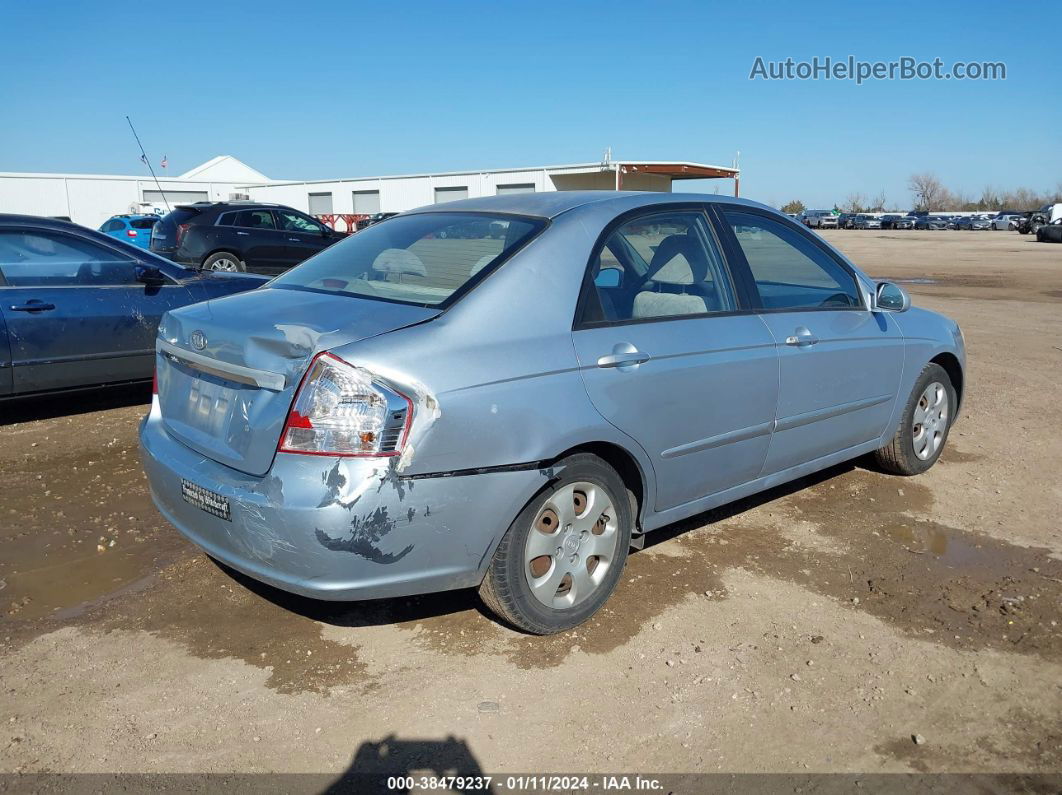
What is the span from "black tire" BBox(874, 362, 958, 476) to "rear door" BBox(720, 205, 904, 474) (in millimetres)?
240

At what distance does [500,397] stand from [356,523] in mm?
632

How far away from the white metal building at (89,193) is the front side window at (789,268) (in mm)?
32354

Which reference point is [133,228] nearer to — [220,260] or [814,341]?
[220,260]

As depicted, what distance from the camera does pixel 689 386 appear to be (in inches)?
141

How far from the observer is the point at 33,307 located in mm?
6043

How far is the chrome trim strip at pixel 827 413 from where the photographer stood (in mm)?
4121

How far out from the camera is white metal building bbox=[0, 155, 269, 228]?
3553 cm

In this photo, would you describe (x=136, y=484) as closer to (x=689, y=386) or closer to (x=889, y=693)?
(x=689, y=386)

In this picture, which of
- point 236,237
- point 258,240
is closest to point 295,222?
point 258,240

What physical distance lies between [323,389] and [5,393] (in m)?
4.33

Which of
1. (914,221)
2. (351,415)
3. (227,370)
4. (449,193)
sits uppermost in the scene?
(449,193)

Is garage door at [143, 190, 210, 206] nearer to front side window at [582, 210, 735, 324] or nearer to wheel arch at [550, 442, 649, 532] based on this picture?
front side window at [582, 210, 735, 324]

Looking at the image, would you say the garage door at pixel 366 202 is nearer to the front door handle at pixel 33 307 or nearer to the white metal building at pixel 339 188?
the white metal building at pixel 339 188

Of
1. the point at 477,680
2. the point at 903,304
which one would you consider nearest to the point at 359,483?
the point at 477,680
